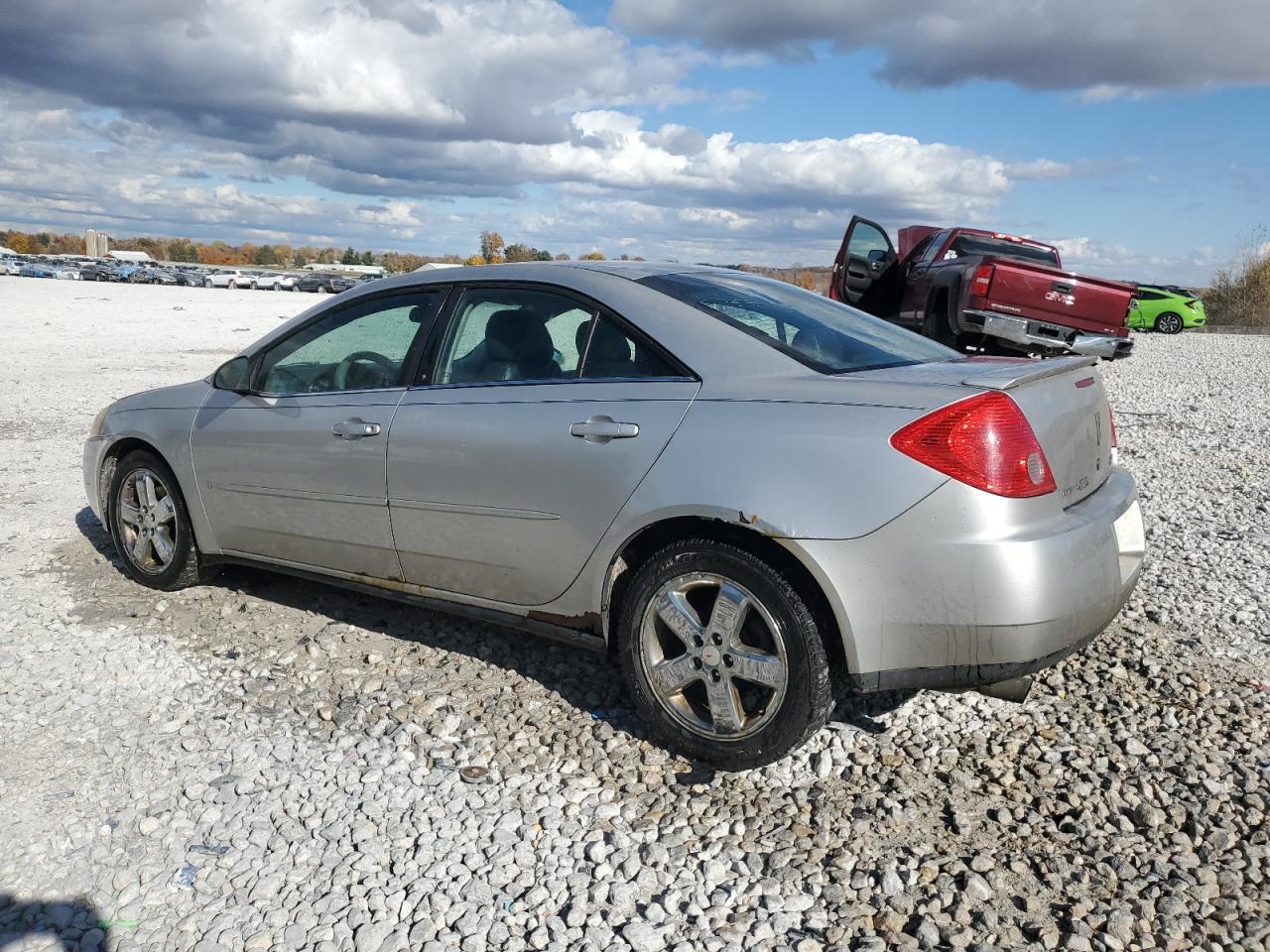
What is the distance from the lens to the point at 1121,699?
375 centimetres

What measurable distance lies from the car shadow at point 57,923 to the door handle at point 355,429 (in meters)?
1.94

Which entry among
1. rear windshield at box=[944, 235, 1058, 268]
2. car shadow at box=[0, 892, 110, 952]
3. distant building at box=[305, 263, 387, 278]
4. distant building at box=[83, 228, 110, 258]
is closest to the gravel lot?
car shadow at box=[0, 892, 110, 952]

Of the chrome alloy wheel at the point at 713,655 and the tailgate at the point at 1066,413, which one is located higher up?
the tailgate at the point at 1066,413

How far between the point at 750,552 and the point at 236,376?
2.82 m

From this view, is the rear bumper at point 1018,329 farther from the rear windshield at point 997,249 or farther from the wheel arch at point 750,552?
the wheel arch at point 750,552

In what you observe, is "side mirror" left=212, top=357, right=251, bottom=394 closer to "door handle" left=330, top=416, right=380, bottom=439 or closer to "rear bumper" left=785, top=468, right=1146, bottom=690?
"door handle" left=330, top=416, right=380, bottom=439

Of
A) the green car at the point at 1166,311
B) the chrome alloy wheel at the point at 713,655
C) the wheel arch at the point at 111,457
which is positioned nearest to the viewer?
the chrome alloy wheel at the point at 713,655

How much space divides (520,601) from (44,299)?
37.4m

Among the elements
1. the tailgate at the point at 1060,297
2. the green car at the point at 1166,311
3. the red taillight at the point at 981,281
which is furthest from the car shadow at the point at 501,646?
the green car at the point at 1166,311

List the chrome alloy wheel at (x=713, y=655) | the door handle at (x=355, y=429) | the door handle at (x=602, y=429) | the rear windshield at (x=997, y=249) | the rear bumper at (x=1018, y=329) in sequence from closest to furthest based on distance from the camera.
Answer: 1. the chrome alloy wheel at (x=713, y=655)
2. the door handle at (x=602, y=429)
3. the door handle at (x=355, y=429)
4. the rear bumper at (x=1018, y=329)
5. the rear windshield at (x=997, y=249)

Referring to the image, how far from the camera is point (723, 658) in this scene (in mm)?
3184

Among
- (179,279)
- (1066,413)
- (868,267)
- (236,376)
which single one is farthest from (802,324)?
(179,279)

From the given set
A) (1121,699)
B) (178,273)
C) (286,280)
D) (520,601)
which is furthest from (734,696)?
(178,273)

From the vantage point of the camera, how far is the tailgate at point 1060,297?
11.7 metres
